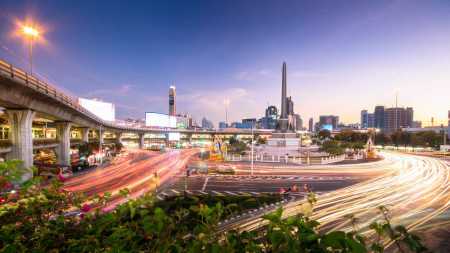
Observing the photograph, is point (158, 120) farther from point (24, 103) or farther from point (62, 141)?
point (24, 103)

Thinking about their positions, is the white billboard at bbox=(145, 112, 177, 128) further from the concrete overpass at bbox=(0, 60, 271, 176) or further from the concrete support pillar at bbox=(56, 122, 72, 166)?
the concrete overpass at bbox=(0, 60, 271, 176)

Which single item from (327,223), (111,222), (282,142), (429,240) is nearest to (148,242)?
(111,222)

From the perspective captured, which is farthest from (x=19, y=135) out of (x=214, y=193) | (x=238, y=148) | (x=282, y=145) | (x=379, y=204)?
(x=282, y=145)

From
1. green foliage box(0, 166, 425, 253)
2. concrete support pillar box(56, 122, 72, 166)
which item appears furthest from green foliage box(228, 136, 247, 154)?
green foliage box(0, 166, 425, 253)

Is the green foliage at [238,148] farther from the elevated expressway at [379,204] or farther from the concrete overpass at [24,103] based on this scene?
the concrete overpass at [24,103]

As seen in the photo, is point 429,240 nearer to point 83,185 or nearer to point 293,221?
point 293,221

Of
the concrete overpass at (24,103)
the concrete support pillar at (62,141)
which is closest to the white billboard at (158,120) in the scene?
the concrete support pillar at (62,141)
